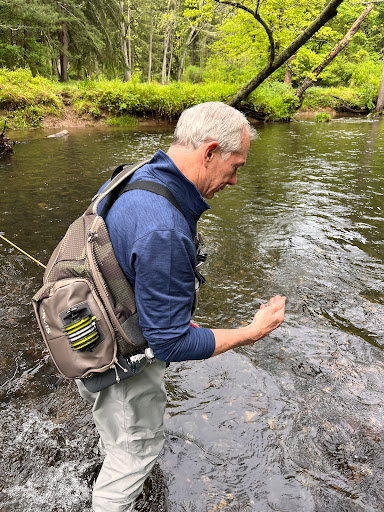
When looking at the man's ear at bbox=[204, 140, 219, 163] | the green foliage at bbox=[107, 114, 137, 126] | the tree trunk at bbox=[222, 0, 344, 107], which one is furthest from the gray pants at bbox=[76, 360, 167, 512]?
the green foliage at bbox=[107, 114, 137, 126]

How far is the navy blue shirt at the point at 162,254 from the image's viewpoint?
49.6 inches

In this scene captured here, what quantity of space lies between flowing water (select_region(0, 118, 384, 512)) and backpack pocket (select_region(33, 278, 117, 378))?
4.22ft

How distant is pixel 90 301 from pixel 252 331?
0.76 metres

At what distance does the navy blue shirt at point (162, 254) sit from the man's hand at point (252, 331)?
99 mm

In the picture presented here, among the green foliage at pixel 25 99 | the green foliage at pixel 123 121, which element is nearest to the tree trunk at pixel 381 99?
the green foliage at pixel 123 121

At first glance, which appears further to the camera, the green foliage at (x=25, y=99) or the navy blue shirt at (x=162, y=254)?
the green foliage at (x=25, y=99)

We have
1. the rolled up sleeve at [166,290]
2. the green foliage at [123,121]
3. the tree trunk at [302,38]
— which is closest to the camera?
the rolled up sleeve at [166,290]

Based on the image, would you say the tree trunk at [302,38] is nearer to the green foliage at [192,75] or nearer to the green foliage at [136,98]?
the green foliage at [136,98]

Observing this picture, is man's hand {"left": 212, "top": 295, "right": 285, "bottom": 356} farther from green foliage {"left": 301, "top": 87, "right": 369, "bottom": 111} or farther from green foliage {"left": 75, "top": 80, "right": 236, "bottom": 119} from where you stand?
green foliage {"left": 301, "top": 87, "right": 369, "bottom": 111}

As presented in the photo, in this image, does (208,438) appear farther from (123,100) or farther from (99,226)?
(123,100)

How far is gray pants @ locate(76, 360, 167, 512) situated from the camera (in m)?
1.69

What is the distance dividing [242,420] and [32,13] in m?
22.9

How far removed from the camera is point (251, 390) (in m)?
3.00

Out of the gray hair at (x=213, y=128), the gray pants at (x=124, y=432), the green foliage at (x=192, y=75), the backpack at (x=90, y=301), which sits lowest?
the gray pants at (x=124, y=432)
